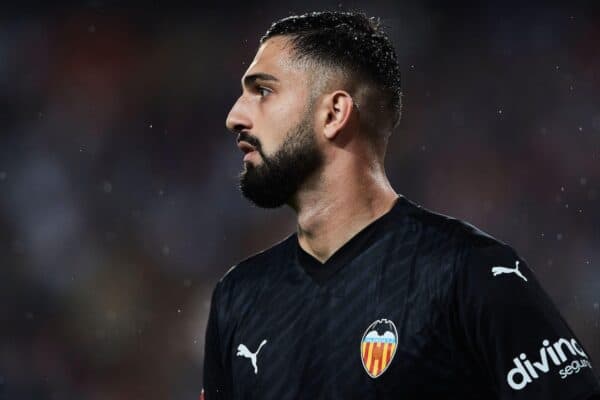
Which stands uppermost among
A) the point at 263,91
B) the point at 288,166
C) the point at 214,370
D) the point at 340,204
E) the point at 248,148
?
the point at 263,91

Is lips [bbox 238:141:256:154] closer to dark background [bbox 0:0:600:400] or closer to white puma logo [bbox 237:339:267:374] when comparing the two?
white puma logo [bbox 237:339:267:374]

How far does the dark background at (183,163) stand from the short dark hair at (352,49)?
5.00 meters

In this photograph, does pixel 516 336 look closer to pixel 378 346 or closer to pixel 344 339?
pixel 378 346

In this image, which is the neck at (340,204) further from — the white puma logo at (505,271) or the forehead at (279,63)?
the white puma logo at (505,271)

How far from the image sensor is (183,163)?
8.22 metres

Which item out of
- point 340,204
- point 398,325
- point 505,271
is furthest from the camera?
point 340,204

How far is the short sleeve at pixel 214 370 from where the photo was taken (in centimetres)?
277

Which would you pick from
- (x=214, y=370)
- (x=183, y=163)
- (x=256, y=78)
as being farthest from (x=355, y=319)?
(x=183, y=163)

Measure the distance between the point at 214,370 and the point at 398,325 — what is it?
27.6 inches

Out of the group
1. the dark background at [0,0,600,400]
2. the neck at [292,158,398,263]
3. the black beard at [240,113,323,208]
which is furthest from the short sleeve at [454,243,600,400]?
the dark background at [0,0,600,400]

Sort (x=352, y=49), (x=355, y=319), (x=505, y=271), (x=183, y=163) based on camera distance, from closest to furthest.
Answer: (x=505, y=271), (x=355, y=319), (x=352, y=49), (x=183, y=163)

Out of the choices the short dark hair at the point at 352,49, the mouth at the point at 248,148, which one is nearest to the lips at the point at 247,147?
the mouth at the point at 248,148

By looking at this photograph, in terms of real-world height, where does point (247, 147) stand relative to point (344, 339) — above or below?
above

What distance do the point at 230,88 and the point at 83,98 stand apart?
1.41 metres
